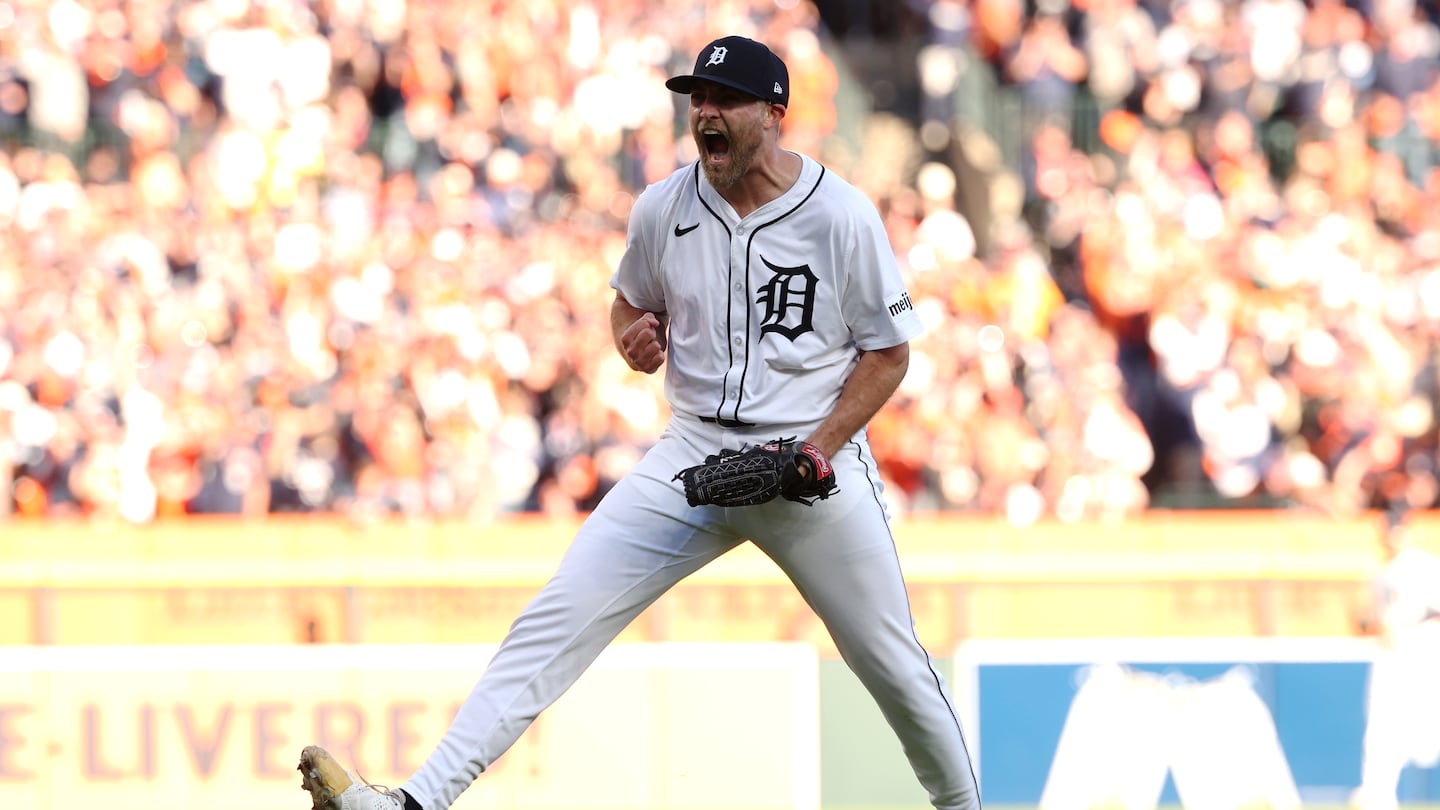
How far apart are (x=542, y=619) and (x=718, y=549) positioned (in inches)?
18.6

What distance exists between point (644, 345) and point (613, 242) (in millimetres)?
7277

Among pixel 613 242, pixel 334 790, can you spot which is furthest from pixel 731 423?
pixel 613 242

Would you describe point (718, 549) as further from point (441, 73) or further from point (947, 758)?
point (441, 73)

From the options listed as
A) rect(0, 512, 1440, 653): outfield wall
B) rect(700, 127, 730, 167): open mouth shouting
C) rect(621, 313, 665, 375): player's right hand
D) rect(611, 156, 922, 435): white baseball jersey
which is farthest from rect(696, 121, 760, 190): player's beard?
rect(0, 512, 1440, 653): outfield wall

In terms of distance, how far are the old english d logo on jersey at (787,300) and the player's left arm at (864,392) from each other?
7.4 inches

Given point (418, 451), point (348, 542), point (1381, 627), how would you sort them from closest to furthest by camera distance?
1. point (1381, 627)
2. point (348, 542)
3. point (418, 451)

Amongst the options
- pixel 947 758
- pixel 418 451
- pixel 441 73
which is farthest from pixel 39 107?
pixel 947 758

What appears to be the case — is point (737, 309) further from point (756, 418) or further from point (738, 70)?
point (738, 70)

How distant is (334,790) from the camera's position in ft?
13.0

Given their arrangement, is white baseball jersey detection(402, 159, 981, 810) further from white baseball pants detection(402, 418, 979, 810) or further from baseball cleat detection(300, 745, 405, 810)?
baseball cleat detection(300, 745, 405, 810)

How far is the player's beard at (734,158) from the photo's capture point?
4.17 m

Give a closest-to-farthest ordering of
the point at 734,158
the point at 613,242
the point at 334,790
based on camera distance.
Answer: the point at 334,790
the point at 734,158
the point at 613,242

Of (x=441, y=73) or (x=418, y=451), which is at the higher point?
(x=441, y=73)

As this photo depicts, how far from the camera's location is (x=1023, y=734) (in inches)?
300
